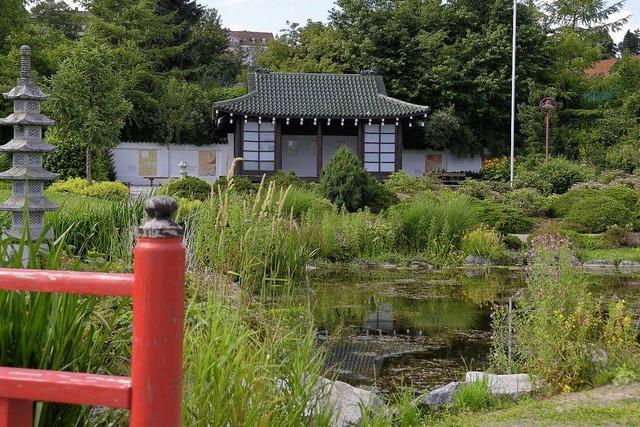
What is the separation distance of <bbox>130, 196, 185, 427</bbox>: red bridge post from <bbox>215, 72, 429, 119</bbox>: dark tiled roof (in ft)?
72.0

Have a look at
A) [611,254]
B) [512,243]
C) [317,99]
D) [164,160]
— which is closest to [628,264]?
[611,254]

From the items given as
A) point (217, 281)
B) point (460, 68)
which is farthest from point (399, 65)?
point (217, 281)

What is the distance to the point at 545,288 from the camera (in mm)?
5004

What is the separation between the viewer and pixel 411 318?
7.50 m

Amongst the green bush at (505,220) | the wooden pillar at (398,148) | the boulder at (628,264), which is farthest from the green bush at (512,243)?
the wooden pillar at (398,148)

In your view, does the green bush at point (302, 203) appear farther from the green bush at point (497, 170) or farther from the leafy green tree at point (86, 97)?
the green bush at point (497, 170)

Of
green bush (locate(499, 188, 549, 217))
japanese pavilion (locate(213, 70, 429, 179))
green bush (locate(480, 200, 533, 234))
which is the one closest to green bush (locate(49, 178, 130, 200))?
japanese pavilion (locate(213, 70, 429, 179))

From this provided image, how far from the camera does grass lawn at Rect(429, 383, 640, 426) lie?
366 centimetres

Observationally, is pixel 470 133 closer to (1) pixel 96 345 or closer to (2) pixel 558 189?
(2) pixel 558 189

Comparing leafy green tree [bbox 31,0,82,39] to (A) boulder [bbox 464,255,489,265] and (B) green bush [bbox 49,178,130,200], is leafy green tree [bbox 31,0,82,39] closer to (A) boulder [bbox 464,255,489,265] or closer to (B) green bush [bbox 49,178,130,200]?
(B) green bush [bbox 49,178,130,200]

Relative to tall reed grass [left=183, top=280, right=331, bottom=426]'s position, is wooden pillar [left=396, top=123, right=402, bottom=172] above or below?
above

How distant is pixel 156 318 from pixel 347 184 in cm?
1384

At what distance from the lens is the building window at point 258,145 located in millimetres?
24078

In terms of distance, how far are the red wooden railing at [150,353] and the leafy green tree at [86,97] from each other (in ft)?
56.3
